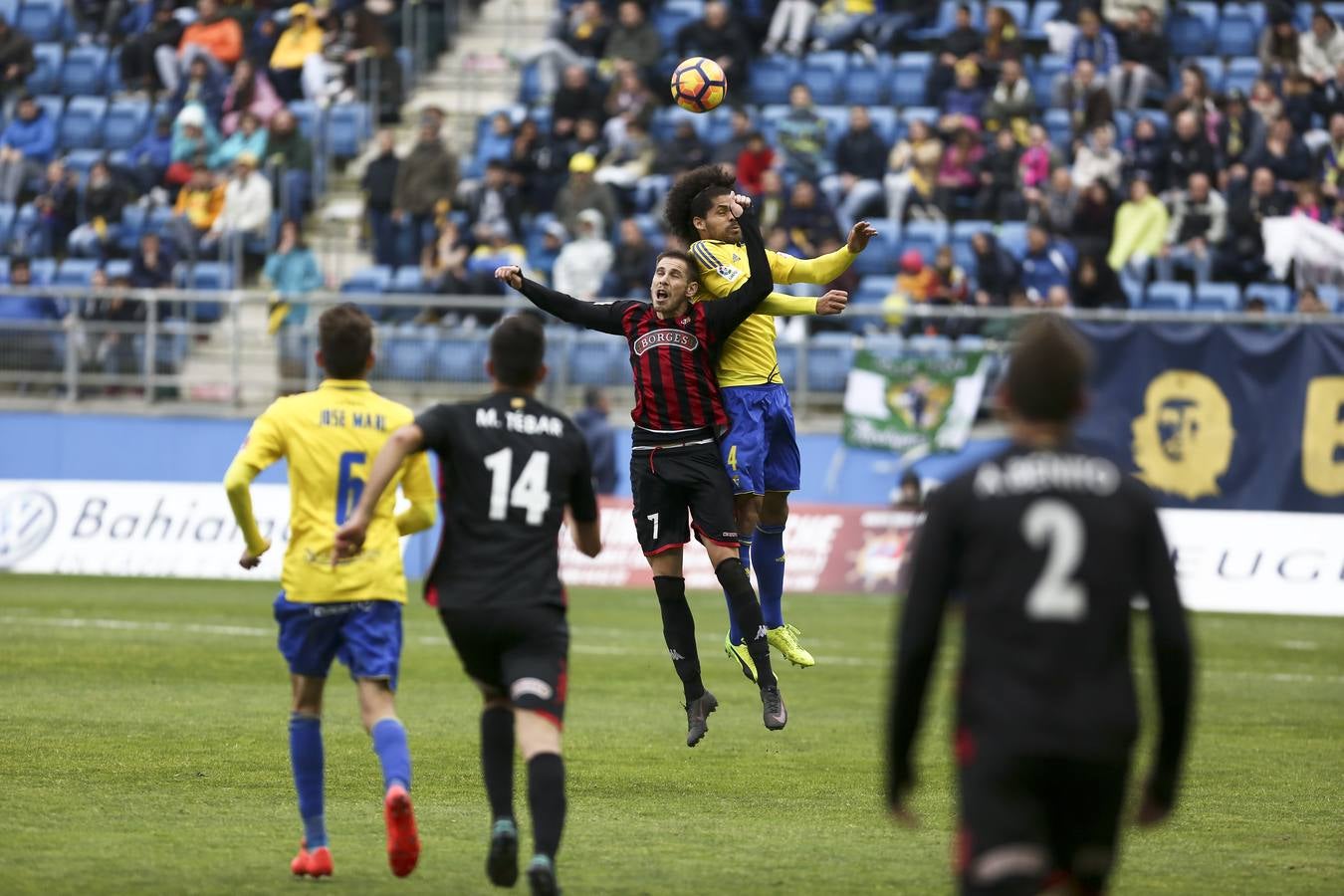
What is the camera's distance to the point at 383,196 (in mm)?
25953

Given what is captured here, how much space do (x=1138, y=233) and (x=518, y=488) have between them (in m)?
17.5

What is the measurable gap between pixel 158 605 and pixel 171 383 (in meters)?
4.90

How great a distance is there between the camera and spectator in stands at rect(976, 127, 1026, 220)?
78.9ft

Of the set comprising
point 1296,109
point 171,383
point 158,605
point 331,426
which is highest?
point 1296,109

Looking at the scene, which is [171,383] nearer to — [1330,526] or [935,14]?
[935,14]

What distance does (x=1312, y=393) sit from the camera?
70.4 feet

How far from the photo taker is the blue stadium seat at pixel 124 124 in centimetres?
2897

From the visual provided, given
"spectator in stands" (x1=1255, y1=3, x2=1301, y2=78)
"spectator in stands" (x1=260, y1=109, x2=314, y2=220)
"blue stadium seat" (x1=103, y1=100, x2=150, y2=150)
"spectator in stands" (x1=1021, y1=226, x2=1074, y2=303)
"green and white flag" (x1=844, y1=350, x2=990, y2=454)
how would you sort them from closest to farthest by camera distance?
"green and white flag" (x1=844, y1=350, x2=990, y2=454) → "spectator in stands" (x1=1021, y1=226, x2=1074, y2=303) → "spectator in stands" (x1=1255, y1=3, x2=1301, y2=78) → "spectator in stands" (x1=260, y1=109, x2=314, y2=220) → "blue stadium seat" (x1=103, y1=100, x2=150, y2=150)

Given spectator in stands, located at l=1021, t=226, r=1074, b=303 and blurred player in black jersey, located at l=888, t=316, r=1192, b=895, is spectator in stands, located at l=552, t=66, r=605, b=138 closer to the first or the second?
spectator in stands, located at l=1021, t=226, r=1074, b=303

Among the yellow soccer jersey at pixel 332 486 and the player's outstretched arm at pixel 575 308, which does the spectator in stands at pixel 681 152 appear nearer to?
the player's outstretched arm at pixel 575 308

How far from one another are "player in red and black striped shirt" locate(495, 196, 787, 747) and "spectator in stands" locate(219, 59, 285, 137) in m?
18.4

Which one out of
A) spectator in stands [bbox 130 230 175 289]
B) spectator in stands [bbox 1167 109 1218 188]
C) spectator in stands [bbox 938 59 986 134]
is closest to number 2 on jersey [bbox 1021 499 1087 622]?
spectator in stands [bbox 1167 109 1218 188]

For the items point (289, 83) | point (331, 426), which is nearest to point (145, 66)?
point (289, 83)

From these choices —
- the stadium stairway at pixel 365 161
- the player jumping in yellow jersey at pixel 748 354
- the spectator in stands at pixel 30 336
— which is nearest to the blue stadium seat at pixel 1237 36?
the stadium stairway at pixel 365 161
